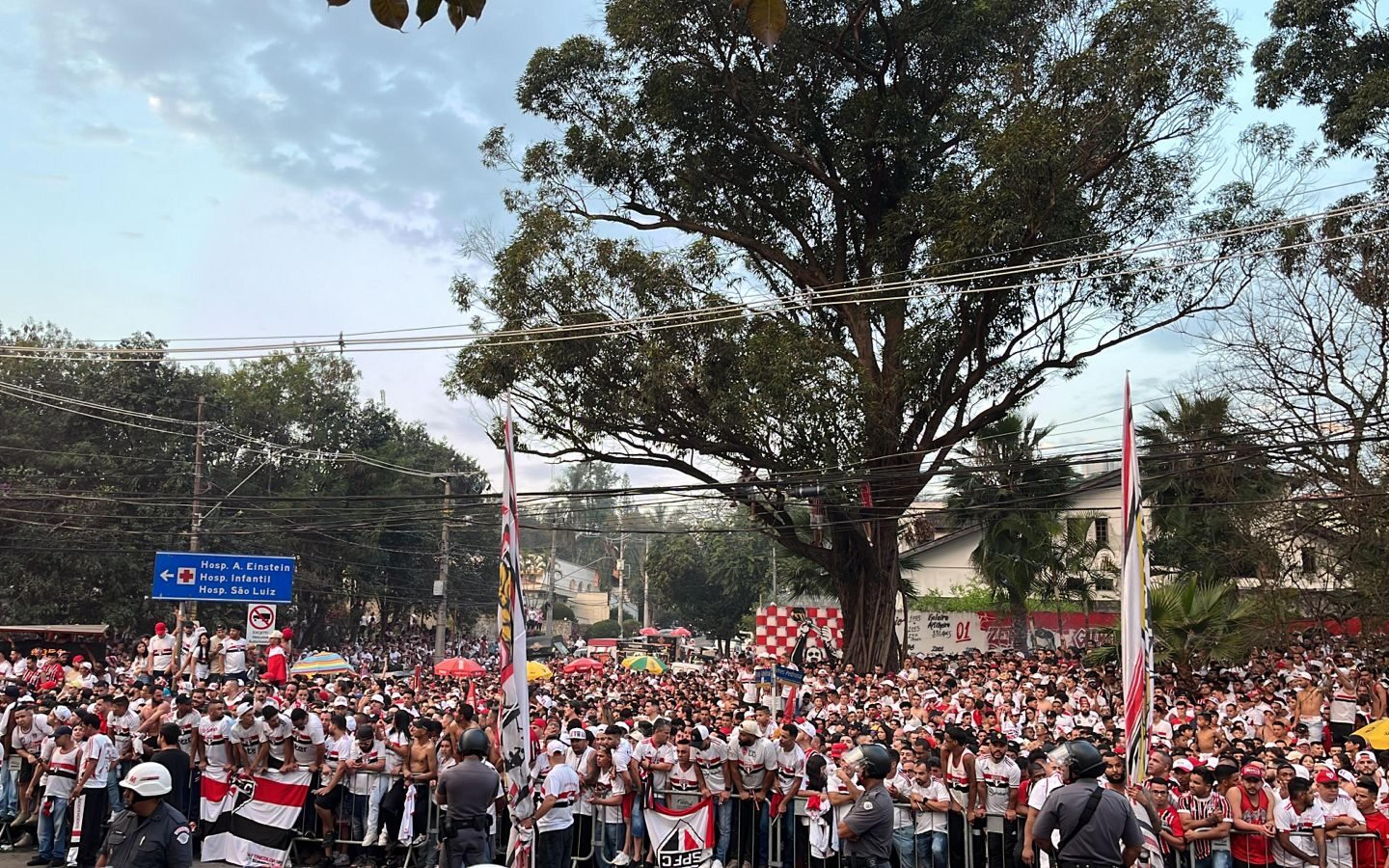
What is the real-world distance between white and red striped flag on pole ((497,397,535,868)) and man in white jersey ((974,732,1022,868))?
526 cm

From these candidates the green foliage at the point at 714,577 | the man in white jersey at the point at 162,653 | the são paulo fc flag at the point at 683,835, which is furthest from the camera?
the green foliage at the point at 714,577

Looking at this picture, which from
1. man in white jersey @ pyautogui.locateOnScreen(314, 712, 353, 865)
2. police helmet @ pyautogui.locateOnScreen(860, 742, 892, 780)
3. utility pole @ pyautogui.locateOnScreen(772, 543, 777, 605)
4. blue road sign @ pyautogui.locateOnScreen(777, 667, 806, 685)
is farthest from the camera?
utility pole @ pyautogui.locateOnScreen(772, 543, 777, 605)

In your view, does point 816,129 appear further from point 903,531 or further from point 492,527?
point 492,527

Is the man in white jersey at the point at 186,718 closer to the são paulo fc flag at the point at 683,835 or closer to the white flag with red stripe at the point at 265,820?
the white flag with red stripe at the point at 265,820

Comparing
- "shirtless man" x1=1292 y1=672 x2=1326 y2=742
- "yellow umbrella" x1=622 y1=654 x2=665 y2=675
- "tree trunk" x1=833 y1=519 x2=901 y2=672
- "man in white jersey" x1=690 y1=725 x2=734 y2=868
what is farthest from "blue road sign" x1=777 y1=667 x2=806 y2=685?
"yellow umbrella" x1=622 y1=654 x2=665 y2=675

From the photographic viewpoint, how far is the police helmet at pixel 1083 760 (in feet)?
23.7

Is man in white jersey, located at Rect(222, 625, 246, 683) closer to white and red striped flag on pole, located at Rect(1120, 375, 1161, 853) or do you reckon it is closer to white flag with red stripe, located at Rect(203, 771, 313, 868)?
white flag with red stripe, located at Rect(203, 771, 313, 868)

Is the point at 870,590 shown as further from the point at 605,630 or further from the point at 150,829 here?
the point at 605,630

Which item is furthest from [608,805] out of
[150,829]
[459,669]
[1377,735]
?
[459,669]

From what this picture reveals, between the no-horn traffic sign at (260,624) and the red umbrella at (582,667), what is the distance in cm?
1204

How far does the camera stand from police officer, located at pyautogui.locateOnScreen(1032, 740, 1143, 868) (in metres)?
7.15

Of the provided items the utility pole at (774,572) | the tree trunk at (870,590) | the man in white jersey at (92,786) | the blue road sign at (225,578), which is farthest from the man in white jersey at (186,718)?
the utility pole at (774,572)

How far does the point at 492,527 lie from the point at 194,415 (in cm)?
1804

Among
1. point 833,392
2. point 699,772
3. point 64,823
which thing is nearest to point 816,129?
point 833,392
